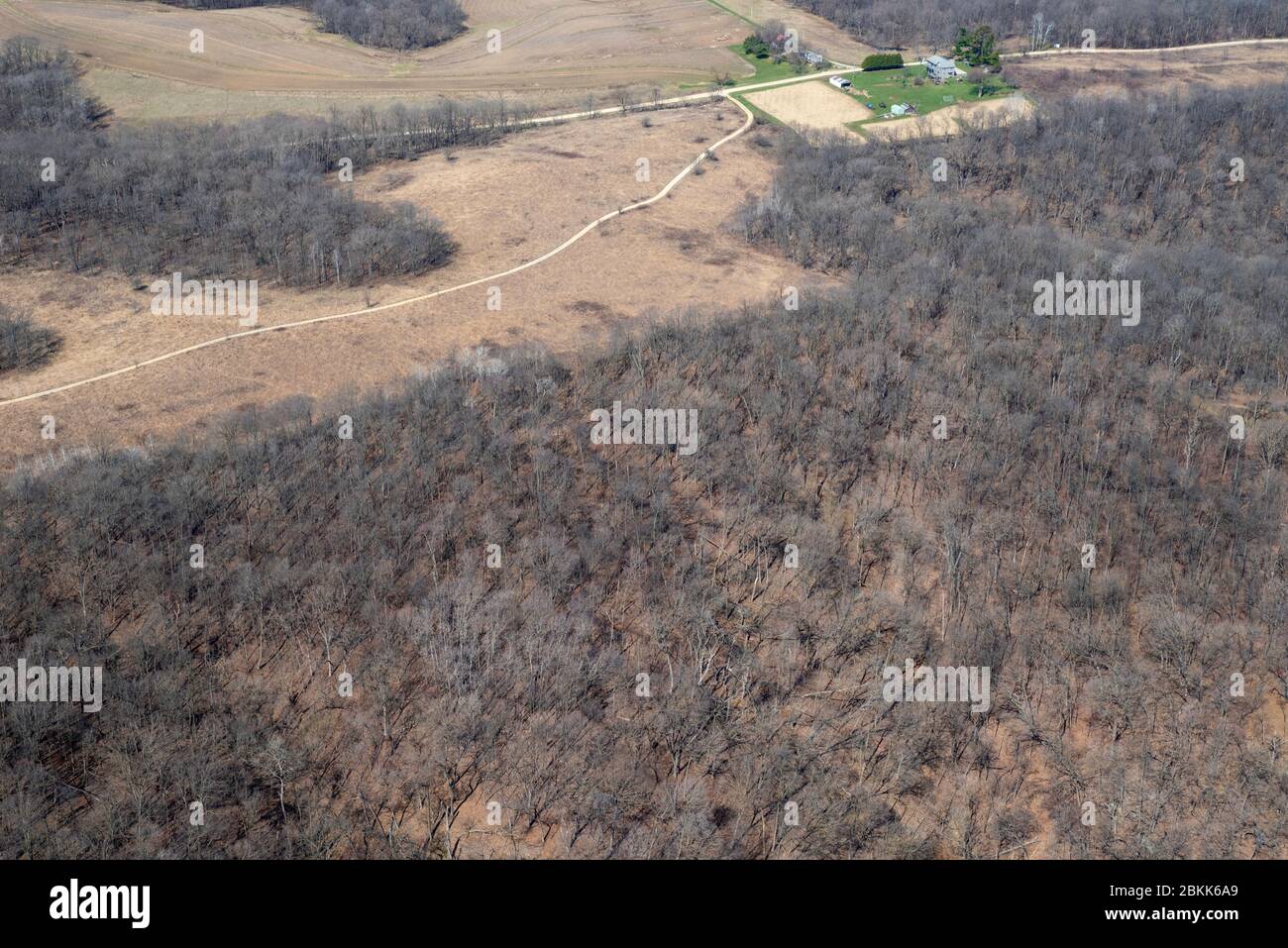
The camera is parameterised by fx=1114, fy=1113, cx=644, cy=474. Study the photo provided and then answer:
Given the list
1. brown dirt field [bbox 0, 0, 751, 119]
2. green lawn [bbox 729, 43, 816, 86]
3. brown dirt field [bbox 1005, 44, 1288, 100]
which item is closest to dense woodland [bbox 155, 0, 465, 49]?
brown dirt field [bbox 0, 0, 751, 119]

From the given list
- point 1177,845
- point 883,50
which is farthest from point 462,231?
point 883,50

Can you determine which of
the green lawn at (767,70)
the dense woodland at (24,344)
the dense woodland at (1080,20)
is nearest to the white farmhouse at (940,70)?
the green lawn at (767,70)

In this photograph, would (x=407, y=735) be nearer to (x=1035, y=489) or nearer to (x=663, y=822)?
(x=663, y=822)

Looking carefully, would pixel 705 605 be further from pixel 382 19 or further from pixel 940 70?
pixel 382 19

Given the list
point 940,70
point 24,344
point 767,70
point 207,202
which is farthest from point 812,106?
point 24,344

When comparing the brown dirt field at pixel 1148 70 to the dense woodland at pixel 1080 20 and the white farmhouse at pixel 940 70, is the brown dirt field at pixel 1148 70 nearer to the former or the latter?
the dense woodland at pixel 1080 20
